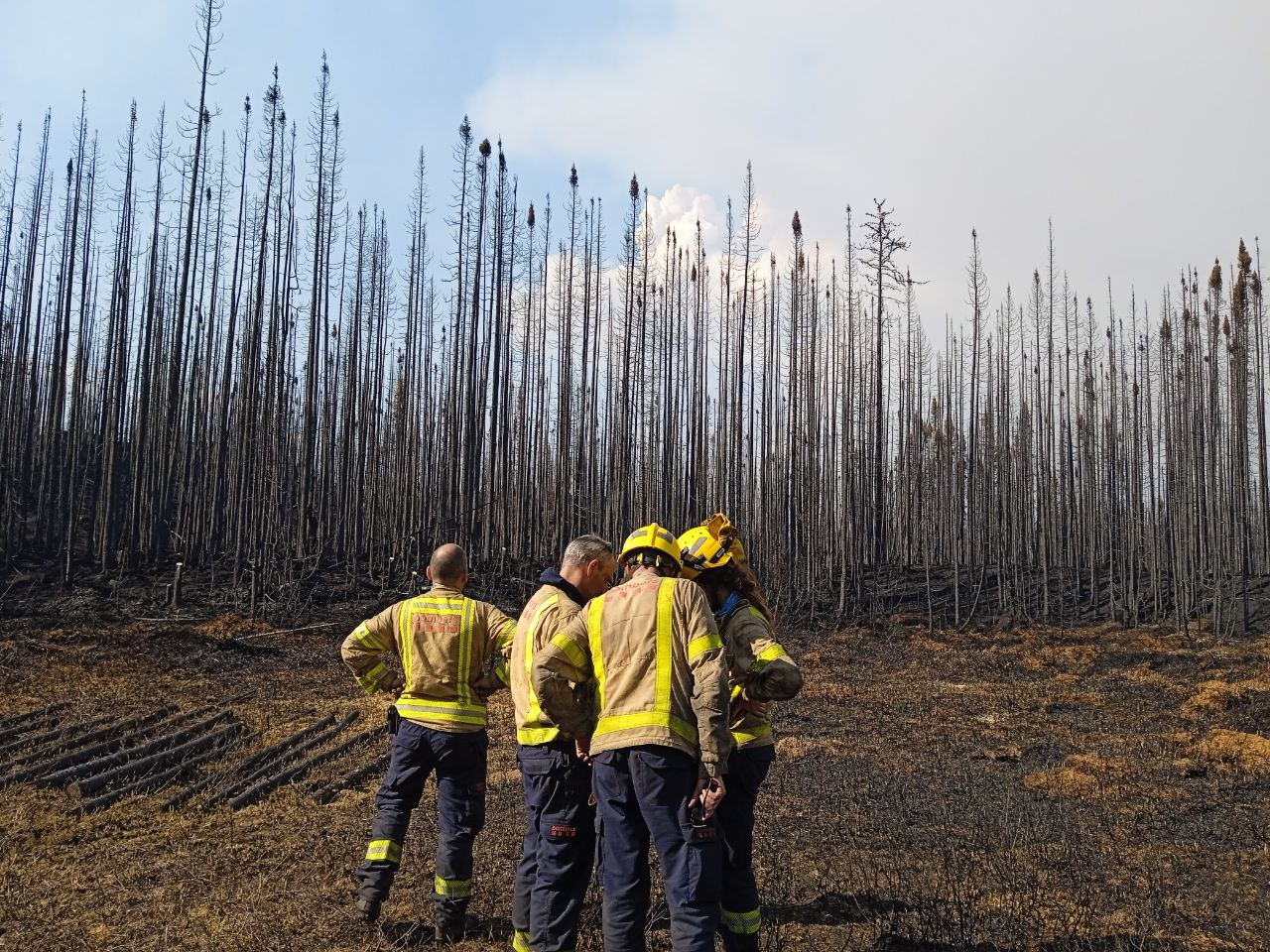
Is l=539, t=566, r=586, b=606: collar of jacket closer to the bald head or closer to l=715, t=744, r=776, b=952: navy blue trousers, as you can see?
the bald head

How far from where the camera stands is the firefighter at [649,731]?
2906 millimetres

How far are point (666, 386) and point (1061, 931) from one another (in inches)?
769

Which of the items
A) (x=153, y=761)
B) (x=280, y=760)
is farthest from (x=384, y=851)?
(x=153, y=761)

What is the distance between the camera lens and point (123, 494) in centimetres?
2559

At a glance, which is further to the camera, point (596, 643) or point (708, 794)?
point (596, 643)

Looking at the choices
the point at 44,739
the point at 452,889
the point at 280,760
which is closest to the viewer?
the point at 452,889

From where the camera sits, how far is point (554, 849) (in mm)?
3328

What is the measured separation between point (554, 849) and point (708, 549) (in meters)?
1.24

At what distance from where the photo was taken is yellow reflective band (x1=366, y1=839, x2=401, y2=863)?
13.1ft

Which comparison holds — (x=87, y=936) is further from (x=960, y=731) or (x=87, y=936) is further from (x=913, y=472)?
(x=913, y=472)

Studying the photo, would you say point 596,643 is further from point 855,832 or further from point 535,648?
point 855,832

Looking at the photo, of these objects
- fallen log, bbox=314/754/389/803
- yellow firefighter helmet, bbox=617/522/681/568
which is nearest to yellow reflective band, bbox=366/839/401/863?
yellow firefighter helmet, bbox=617/522/681/568

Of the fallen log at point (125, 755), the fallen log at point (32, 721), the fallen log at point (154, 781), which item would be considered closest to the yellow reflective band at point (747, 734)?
the fallen log at point (154, 781)

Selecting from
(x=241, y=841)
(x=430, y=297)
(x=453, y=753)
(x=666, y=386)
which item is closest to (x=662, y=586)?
(x=453, y=753)
